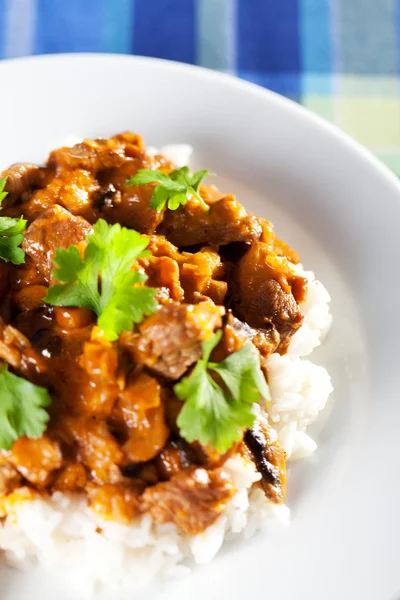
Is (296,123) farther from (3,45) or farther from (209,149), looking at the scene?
(3,45)

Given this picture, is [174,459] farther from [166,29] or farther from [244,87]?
[166,29]

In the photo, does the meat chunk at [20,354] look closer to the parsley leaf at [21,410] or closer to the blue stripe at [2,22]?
the parsley leaf at [21,410]

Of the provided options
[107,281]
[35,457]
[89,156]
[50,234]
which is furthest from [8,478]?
[89,156]

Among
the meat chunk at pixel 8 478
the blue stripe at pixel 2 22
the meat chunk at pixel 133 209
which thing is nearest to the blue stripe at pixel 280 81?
the blue stripe at pixel 2 22

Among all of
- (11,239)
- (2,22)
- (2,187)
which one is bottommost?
(11,239)

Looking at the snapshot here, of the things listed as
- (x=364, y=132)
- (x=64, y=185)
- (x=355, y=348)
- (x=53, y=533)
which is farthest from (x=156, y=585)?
(x=364, y=132)
